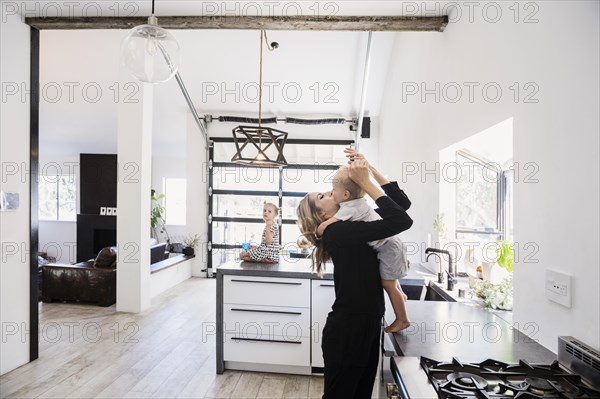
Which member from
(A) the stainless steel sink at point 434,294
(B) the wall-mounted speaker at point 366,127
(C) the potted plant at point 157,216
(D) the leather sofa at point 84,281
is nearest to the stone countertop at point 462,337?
(A) the stainless steel sink at point 434,294

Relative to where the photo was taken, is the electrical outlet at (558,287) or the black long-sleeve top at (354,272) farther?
the black long-sleeve top at (354,272)

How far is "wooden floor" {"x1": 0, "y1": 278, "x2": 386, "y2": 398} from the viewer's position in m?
2.72

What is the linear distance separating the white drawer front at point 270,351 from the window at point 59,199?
7392 millimetres

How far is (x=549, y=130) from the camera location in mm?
1557

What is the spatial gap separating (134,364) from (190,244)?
3.92 m

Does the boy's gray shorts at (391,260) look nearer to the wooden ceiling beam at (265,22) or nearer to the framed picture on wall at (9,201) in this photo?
the wooden ceiling beam at (265,22)

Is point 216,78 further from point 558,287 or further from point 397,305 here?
point 558,287

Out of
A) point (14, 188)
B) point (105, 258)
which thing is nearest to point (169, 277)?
point (105, 258)

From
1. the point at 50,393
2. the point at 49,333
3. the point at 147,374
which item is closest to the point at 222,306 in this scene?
the point at 147,374

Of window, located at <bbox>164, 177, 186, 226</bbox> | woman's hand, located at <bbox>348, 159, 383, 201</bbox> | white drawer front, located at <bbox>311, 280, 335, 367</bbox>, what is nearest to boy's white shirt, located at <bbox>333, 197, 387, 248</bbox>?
woman's hand, located at <bbox>348, 159, 383, 201</bbox>

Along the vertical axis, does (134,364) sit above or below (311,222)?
below

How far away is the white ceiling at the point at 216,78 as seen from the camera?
5.34 m

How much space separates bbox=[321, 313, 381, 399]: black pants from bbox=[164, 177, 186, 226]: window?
776 cm

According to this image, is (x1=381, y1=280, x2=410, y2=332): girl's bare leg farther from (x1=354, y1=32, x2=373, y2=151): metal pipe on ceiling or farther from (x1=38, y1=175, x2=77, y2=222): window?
(x1=38, y1=175, x2=77, y2=222): window
